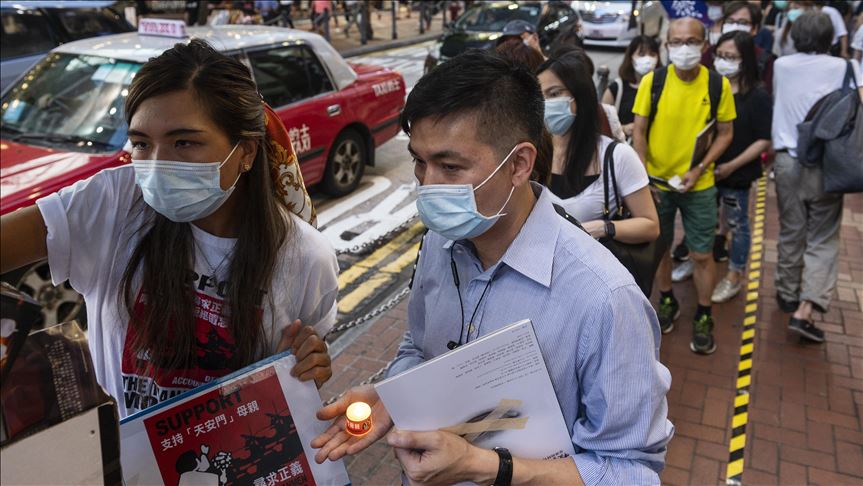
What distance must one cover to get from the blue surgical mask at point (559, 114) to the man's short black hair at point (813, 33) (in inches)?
80.8

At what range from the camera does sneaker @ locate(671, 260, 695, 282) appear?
5129 millimetres

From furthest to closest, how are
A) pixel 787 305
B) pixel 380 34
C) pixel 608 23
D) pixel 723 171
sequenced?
pixel 380 34
pixel 608 23
pixel 787 305
pixel 723 171

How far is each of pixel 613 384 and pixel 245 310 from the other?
953mm

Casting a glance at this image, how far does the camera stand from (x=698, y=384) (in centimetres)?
387

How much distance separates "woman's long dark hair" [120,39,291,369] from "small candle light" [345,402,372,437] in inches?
16.3

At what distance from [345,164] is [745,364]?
4.35m

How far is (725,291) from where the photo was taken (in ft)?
15.8

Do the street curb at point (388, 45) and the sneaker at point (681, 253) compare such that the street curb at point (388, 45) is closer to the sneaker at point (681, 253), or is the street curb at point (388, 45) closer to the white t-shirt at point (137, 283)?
the sneaker at point (681, 253)

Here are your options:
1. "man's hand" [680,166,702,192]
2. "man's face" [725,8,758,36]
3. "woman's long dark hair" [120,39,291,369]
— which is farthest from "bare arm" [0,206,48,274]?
"man's face" [725,8,758,36]

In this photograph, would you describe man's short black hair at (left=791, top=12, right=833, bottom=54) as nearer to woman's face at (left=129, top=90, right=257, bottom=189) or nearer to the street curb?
woman's face at (left=129, top=90, right=257, bottom=189)

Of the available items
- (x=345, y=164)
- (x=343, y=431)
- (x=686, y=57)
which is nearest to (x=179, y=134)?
(x=343, y=431)

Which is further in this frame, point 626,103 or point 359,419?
point 626,103

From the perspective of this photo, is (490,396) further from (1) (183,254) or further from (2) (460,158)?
(1) (183,254)

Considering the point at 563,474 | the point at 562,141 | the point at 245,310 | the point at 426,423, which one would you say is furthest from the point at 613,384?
the point at 562,141
